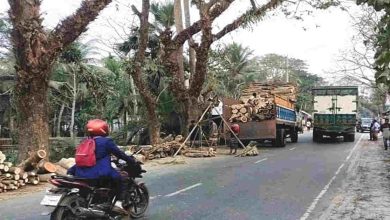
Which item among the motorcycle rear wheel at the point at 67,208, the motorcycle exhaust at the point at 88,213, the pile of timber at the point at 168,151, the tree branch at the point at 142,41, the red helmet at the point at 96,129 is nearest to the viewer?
the motorcycle rear wheel at the point at 67,208

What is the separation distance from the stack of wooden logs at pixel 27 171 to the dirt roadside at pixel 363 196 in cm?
722

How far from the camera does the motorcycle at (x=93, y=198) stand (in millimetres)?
6586

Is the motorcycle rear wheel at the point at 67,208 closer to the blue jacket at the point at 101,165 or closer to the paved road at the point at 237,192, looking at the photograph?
the blue jacket at the point at 101,165

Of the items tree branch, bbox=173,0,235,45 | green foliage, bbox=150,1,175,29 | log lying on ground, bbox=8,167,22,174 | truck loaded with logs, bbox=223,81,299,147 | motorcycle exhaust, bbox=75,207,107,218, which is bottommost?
motorcycle exhaust, bbox=75,207,107,218

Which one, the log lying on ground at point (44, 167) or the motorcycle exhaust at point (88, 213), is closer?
the motorcycle exhaust at point (88, 213)

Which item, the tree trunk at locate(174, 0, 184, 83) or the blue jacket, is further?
the tree trunk at locate(174, 0, 184, 83)

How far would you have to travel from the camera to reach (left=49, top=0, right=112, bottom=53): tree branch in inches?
529

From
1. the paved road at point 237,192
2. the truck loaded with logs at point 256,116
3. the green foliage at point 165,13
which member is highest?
the green foliage at point 165,13

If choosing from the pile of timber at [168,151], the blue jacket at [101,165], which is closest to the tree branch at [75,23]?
the pile of timber at [168,151]

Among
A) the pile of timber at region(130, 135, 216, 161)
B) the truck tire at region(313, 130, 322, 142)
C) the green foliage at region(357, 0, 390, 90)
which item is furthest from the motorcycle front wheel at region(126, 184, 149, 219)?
the truck tire at region(313, 130, 322, 142)

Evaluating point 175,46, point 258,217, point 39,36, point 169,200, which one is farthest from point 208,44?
point 258,217

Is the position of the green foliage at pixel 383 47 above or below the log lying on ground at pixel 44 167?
above

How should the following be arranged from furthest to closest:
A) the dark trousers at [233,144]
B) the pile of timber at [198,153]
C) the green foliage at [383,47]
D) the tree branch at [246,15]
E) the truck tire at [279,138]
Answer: the truck tire at [279,138] → the tree branch at [246,15] → the dark trousers at [233,144] → the pile of timber at [198,153] → the green foliage at [383,47]

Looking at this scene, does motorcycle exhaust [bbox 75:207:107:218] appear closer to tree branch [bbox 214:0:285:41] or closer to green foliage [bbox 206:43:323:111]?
tree branch [bbox 214:0:285:41]
